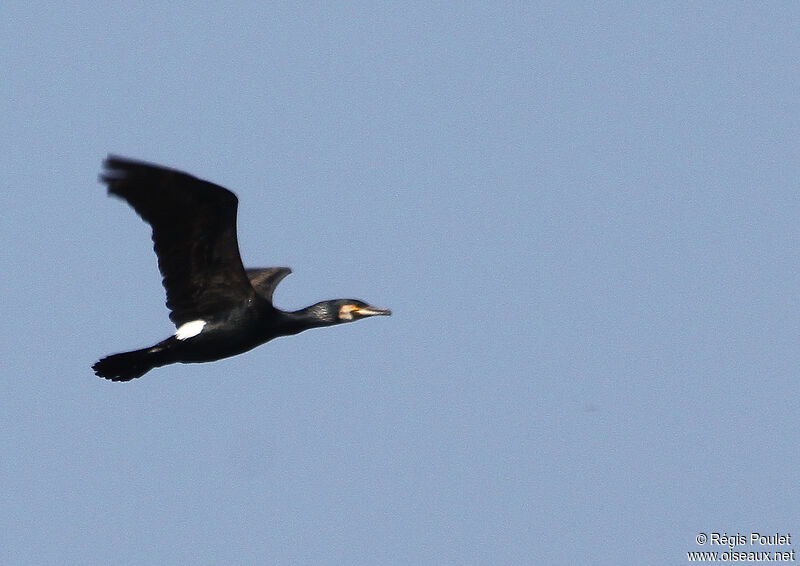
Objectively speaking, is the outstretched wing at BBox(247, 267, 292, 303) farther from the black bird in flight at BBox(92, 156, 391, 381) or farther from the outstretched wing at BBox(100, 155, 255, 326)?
the outstretched wing at BBox(100, 155, 255, 326)

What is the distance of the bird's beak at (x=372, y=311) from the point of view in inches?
634

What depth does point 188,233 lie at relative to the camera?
589 inches

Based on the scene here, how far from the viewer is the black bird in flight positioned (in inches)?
571

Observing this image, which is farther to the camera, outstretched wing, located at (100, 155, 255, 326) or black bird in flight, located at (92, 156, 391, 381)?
black bird in flight, located at (92, 156, 391, 381)

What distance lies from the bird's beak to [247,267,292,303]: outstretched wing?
1873 mm

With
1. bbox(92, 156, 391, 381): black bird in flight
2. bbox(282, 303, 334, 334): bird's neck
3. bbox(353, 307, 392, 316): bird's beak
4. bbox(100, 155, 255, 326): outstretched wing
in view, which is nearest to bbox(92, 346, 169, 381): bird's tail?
bbox(92, 156, 391, 381): black bird in flight

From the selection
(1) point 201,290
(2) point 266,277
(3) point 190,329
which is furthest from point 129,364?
(2) point 266,277

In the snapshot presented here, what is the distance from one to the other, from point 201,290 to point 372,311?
198 cm

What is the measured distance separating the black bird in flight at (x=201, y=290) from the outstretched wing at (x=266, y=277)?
5.68 feet

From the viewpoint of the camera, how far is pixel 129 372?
1567cm

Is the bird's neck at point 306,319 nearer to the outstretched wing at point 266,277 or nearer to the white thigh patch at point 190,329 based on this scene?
the white thigh patch at point 190,329

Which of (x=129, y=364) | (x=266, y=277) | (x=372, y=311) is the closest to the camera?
(x=129, y=364)

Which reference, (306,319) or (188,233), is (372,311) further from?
(188,233)

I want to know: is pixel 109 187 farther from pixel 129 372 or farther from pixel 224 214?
pixel 129 372
